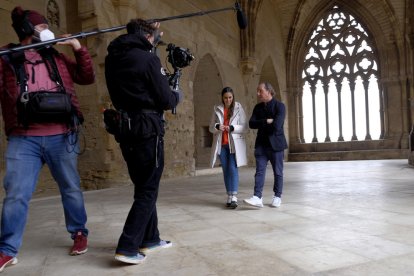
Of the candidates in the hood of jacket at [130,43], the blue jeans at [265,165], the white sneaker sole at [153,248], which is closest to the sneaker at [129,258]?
the white sneaker sole at [153,248]

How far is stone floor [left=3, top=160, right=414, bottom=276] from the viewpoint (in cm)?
236

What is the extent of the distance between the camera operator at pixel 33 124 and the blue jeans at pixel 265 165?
218cm

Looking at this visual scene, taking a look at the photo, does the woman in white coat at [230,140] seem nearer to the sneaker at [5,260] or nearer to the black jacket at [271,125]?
the black jacket at [271,125]

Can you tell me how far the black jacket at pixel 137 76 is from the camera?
2.47 m

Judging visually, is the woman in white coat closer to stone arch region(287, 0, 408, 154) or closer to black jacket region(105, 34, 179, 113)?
black jacket region(105, 34, 179, 113)

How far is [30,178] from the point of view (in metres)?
2.58

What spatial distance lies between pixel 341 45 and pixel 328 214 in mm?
17400

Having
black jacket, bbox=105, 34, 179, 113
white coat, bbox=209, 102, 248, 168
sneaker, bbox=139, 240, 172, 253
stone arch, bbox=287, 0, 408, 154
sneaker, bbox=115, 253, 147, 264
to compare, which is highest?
stone arch, bbox=287, 0, 408, 154

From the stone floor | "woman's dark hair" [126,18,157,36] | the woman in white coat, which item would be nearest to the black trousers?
the stone floor

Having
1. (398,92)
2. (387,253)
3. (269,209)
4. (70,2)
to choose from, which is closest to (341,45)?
(398,92)

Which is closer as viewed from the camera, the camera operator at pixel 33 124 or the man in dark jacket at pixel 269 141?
the camera operator at pixel 33 124

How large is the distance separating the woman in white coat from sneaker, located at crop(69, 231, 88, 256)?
6.57 feet

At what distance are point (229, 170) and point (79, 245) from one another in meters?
2.21

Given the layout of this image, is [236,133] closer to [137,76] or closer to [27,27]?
[137,76]
